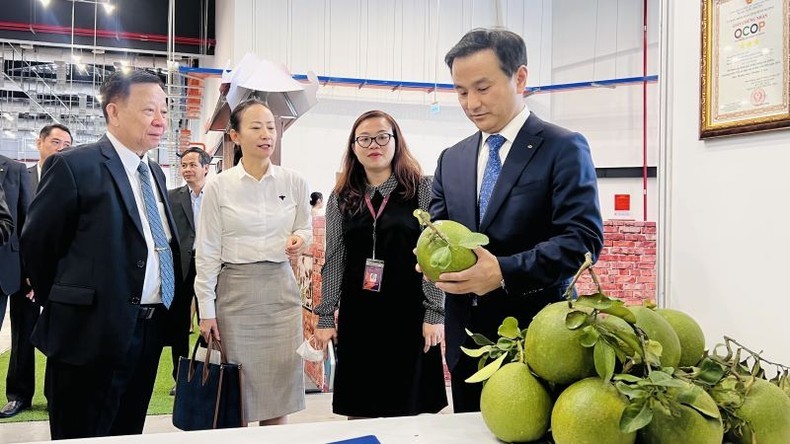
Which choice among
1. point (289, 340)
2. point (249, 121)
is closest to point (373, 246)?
point (289, 340)

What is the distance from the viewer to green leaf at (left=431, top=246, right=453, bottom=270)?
3.56 ft

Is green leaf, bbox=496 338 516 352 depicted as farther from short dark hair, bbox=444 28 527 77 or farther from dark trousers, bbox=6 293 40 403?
dark trousers, bbox=6 293 40 403

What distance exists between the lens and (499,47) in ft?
5.46

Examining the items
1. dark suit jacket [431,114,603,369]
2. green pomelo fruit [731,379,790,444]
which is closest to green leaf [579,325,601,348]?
green pomelo fruit [731,379,790,444]

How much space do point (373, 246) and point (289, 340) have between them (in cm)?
61

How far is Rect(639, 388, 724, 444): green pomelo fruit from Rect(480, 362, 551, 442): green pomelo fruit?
14cm

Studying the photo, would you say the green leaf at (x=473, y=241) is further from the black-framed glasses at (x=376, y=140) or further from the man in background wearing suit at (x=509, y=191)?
the black-framed glasses at (x=376, y=140)

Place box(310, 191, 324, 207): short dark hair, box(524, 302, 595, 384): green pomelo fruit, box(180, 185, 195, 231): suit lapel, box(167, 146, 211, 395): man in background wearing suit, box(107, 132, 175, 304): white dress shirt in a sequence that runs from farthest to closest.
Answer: box(310, 191, 324, 207): short dark hair, box(180, 185, 195, 231): suit lapel, box(167, 146, 211, 395): man in background wearing suit, box(107, 132, 175, 304): white dress shirt, box(524, 302, 595, 384): green pomelo fruit

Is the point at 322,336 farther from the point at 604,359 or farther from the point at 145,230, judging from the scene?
the point at 604,359

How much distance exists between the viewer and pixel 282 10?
8969mm

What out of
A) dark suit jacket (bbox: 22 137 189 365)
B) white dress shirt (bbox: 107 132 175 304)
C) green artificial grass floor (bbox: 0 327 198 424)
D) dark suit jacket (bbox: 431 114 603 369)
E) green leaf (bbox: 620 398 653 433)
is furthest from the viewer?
green artificial grass floor (bbox: 0 327 198 424)

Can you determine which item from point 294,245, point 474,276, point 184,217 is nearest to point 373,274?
point 294,245

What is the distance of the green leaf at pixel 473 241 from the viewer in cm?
105

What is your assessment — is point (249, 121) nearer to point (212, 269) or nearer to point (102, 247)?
point (212, 269)
